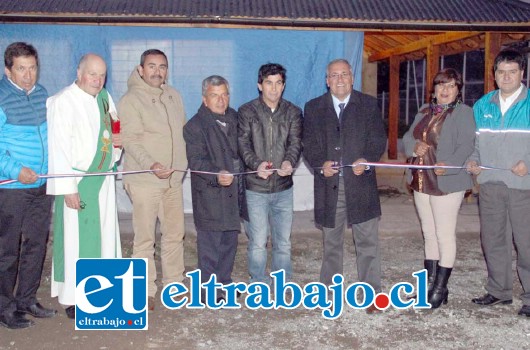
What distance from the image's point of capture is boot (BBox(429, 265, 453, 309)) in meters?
4.81

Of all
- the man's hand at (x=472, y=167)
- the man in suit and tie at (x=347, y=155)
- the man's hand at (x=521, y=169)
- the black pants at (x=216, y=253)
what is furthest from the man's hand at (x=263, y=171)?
the man's hand at (x=521, y=169)

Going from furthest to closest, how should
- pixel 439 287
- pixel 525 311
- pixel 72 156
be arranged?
pixel 439 287 → pixel 525 311 → pixel 72 156

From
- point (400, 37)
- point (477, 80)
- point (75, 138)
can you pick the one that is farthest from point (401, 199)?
point (477, 80)

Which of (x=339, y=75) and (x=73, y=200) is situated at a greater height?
(x=339, y=75)

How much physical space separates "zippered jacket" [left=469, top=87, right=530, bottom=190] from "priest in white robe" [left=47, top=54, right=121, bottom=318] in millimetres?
2811

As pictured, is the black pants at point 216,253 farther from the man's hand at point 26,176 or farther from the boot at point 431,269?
the boot at point 431,269

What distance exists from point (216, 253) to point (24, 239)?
4.79 ft

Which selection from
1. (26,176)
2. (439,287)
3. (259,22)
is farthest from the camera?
(259,22)

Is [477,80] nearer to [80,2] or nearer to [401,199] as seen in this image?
[401,199]

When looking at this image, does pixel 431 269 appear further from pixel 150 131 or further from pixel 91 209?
pixel 91 209

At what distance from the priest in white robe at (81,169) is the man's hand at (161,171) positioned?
1.11 feet

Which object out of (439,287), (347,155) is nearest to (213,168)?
(347,155)

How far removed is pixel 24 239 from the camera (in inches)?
177

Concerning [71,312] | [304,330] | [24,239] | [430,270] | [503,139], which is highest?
[503,139]
